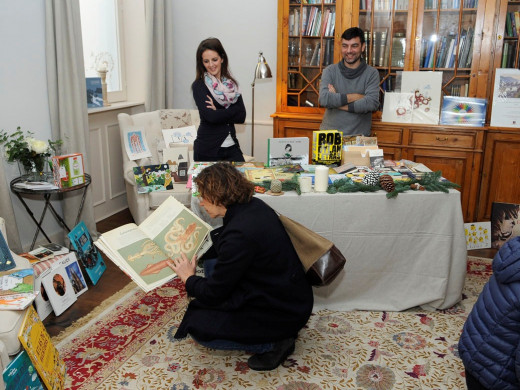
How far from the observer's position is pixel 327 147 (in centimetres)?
329

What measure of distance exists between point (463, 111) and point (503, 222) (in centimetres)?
99

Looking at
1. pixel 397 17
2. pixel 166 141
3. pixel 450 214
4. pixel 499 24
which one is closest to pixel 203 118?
pixel 166 141

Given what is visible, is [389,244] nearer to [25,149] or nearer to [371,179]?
[371,179]

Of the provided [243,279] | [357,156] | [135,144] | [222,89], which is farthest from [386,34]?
[243,279]

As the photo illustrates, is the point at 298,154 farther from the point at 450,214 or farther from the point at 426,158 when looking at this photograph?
the point at 426,158

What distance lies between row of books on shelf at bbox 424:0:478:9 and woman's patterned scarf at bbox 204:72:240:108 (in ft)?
6.34

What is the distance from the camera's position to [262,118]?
17.2 feet

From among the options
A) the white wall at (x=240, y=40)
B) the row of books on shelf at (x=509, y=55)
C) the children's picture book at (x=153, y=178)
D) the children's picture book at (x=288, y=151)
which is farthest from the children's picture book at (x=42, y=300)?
the row of books on shelf at (x=509, y=55)

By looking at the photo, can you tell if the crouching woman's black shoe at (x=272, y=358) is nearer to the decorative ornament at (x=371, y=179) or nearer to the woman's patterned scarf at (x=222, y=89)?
the decorative ornament at (x=371, y=179)

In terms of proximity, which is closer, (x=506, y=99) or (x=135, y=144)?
(x=506, y=99)

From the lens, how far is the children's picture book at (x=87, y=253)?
3423 millimetres

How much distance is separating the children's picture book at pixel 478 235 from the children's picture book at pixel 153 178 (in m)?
2.35

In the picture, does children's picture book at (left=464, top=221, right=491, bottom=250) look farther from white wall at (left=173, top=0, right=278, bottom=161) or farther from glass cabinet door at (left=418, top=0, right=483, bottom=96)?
white wall at (left=173, top=0, right=278, bottom=161)

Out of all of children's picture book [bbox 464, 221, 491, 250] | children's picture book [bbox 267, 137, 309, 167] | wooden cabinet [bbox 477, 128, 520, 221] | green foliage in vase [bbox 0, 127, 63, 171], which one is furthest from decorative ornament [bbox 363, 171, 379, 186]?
green foliage in vase [bbox 0, 127, 63, 171]
